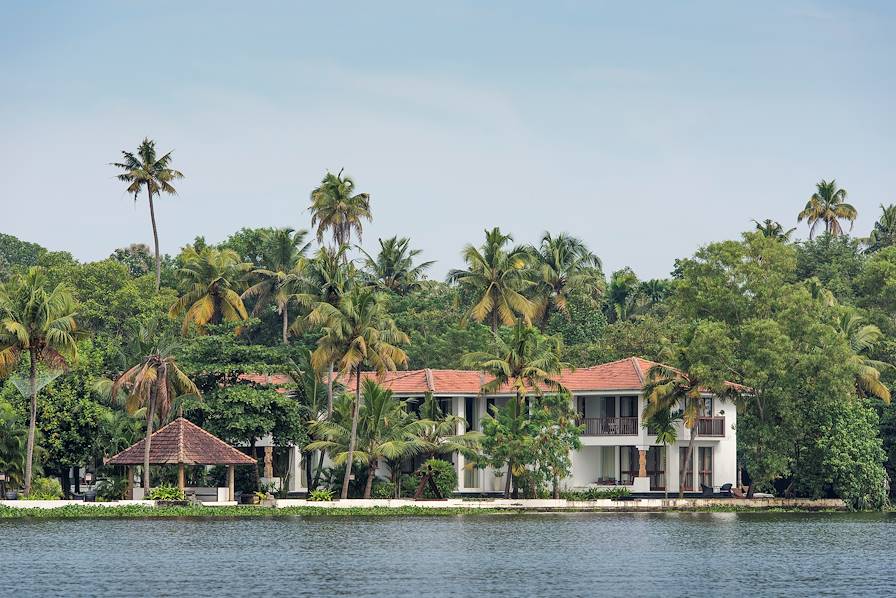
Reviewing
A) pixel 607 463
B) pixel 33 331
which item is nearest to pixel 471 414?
pixel 607 463

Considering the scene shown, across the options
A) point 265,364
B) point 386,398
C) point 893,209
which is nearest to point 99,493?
point 265,364

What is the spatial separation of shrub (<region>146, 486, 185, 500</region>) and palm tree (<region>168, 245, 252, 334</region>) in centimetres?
1630

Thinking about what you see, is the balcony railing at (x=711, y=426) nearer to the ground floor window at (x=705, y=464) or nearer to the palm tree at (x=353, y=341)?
the ground floor window at (x=705, y=464)

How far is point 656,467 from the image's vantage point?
7525cm

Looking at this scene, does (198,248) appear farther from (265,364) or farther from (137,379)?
(137,379)

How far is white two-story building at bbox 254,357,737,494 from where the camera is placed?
74125mm

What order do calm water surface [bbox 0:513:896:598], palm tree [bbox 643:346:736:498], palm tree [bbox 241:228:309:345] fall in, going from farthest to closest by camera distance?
palm tree [bbox 241:228:309:345] < palm tree [bbox 643:346:736:498] < calm water surface [bbox 0:513:896:598]

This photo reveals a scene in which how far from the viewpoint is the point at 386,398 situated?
65438 mm

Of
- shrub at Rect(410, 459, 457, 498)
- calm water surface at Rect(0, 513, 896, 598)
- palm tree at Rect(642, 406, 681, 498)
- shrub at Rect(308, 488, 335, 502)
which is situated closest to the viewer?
calm water surface at Rect(0, 513, 896, 598)

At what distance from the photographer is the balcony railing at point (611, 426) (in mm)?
74062

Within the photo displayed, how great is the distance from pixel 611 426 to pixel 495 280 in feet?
49.2

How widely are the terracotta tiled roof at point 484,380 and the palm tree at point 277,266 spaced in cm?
1063

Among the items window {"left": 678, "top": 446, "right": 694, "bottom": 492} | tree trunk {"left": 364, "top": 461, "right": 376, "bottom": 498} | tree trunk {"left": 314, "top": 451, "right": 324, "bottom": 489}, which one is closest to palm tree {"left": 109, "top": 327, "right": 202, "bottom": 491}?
tree trunk {"left": 314, "top": 451, "right": 324, "bottom": 489}

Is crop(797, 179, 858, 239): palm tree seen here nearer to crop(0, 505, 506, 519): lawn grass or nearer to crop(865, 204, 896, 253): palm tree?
crop(865, 204, 896, 253): palm tree
